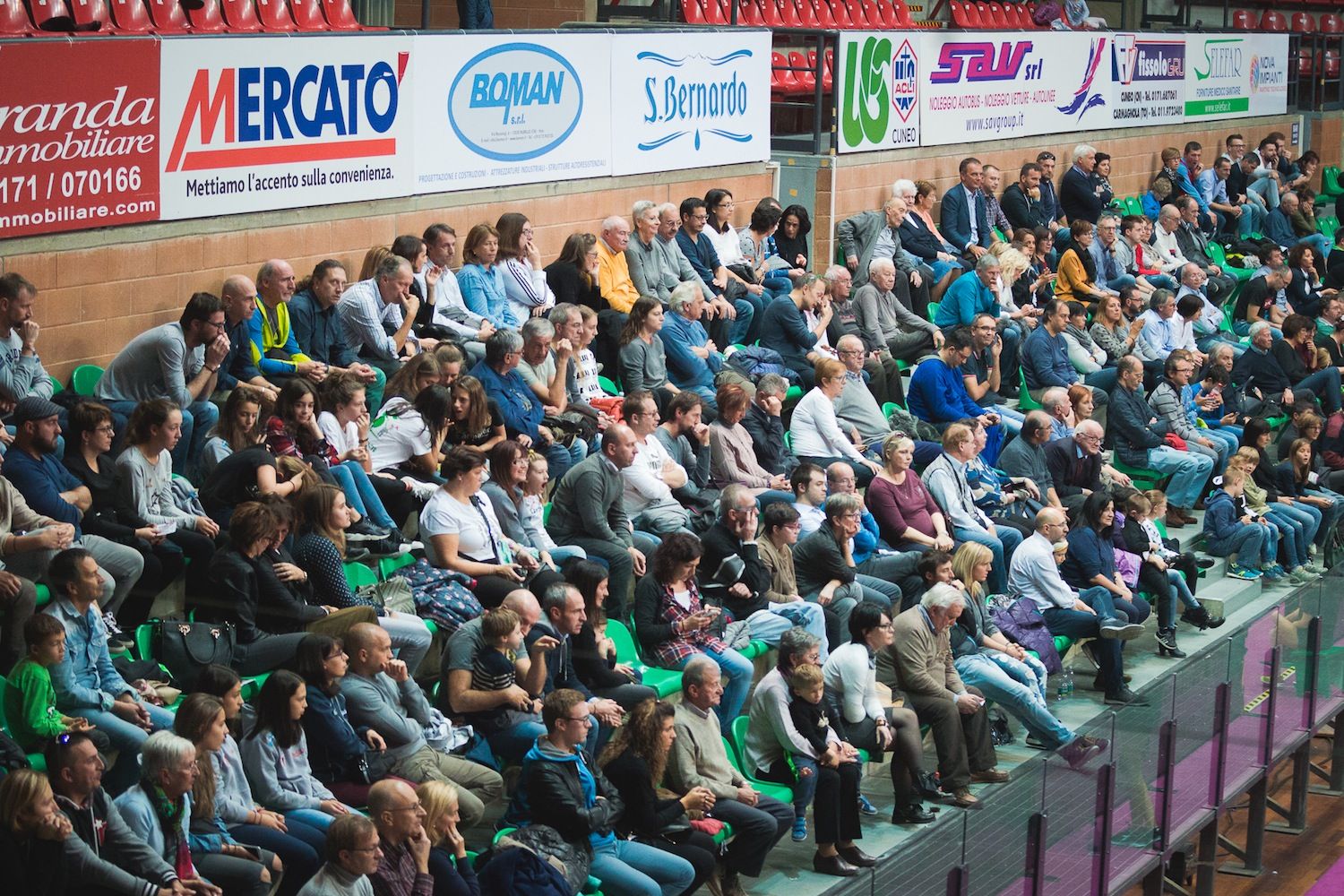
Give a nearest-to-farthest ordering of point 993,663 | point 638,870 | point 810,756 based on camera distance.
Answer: point 638,870, point 810,756, point 993,663

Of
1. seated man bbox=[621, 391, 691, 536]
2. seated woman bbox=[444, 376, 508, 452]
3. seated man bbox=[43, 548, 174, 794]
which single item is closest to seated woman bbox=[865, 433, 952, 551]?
seated man bbox=[621, 391, 691, 536]

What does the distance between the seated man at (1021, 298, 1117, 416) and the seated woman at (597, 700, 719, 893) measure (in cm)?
696

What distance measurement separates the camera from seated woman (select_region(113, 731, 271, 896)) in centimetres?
586

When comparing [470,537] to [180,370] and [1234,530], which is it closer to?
[180,370]

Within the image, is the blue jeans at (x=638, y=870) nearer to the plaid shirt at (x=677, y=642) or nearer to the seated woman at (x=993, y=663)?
the plaid shirt at (x=677, y=642)

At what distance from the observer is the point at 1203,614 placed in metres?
11.5

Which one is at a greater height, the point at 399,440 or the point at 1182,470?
the point at 399,440

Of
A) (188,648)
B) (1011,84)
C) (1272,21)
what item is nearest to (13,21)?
(188,648)

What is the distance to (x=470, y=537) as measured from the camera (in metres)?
8.20

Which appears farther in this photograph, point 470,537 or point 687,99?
point 687,99

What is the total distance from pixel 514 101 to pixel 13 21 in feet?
11.7

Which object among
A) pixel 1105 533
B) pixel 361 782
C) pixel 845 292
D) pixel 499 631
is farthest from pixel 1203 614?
pixel 361 782

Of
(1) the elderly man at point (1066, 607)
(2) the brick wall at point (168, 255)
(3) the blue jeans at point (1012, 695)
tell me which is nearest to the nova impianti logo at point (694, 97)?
(2) the brick wall at point (168, 255)

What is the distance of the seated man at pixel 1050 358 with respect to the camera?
1364 centimetres
